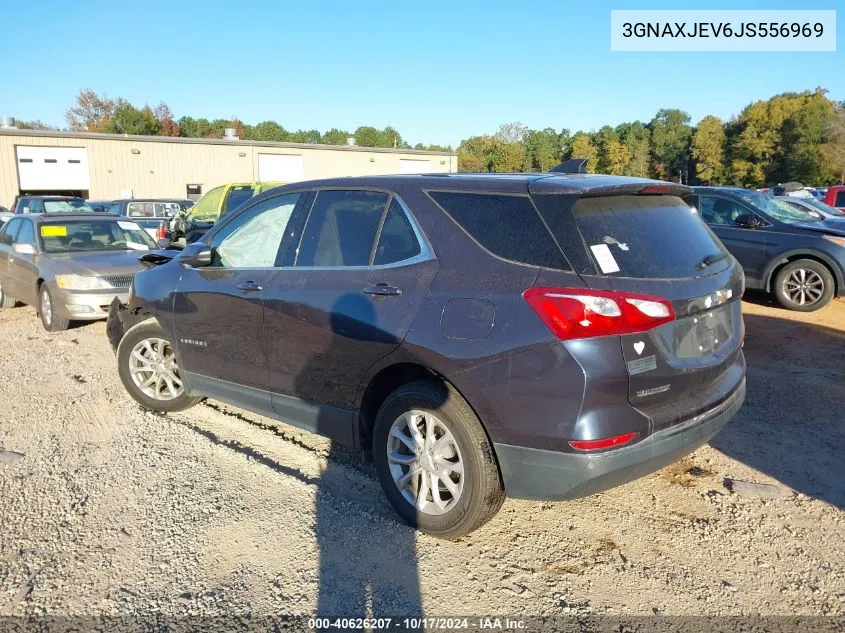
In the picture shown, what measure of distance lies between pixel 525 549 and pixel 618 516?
0.65 m

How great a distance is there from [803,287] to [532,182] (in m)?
7.89

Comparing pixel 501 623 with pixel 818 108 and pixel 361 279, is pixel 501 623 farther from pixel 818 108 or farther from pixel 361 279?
pixel 818 108

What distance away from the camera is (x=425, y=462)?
10.8ft

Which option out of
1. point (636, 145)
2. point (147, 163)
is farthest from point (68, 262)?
point (636, 145)

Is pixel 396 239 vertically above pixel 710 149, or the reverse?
pixel 710 149

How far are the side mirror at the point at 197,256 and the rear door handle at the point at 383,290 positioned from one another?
1640 millimetres

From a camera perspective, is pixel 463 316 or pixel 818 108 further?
pixel 818 108

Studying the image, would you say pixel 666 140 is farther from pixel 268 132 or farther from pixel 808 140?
pixel 268 132

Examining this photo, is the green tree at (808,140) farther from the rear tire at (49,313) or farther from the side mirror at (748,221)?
the rear tire at (49,313)

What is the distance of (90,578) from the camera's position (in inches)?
118

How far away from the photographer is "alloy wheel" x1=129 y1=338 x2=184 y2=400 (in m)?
5.08

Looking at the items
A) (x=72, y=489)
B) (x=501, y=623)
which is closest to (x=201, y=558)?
(x=72, y=489)

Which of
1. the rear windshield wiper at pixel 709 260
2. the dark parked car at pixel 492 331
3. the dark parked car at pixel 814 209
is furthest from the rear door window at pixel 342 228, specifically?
the dark parked car at pixel 814 209

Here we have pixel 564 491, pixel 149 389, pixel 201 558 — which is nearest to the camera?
pixel 564 491
